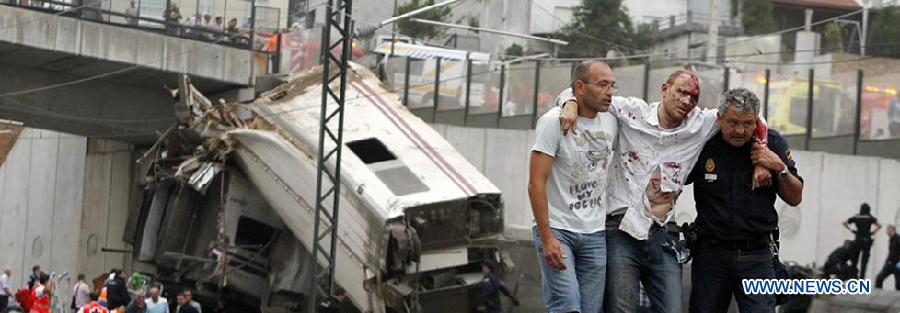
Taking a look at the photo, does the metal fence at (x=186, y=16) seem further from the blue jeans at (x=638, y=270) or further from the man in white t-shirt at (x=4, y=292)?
the blue jeans at (x=638, y=270)

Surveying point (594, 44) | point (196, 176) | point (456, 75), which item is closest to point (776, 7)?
point (594, 44)

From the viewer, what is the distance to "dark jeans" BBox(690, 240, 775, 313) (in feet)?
28.1

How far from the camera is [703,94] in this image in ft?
95.8

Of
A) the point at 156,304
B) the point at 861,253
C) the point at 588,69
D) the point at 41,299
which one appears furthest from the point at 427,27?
the point at 588,69

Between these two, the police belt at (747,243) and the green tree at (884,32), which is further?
the green tree at (884,32)

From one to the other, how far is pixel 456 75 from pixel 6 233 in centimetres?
1629

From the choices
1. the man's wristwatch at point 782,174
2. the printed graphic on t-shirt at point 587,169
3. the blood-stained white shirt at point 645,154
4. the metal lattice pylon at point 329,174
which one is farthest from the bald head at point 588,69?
the metal lattice pylon at point 329,174

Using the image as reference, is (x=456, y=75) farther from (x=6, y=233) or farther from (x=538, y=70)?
(x=6, y=233)

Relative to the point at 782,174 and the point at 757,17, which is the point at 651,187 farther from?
the point at 757,17

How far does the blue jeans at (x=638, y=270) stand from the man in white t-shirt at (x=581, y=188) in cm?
11

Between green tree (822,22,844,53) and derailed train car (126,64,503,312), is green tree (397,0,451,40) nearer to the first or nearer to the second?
green tree (822,22,844,53)

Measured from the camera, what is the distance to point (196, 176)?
27.9m

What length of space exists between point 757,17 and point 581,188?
163ft

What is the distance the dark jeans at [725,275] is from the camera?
8.55 meters
